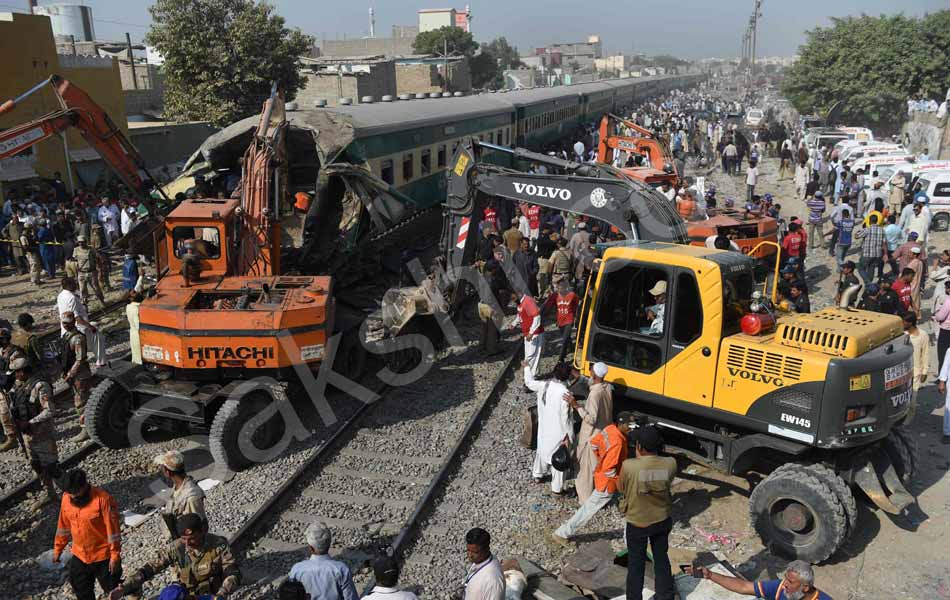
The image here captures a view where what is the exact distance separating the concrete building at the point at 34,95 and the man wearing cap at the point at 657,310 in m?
19.3

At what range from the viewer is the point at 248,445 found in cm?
816

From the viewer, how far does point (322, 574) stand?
4.83 m

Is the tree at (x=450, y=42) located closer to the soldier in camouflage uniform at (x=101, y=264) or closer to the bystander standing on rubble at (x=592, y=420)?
the soldier in camouflage uniform at (x=101, y=264)

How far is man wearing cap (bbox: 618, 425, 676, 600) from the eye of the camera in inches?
216

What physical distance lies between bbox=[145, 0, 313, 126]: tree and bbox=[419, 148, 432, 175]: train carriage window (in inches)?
486

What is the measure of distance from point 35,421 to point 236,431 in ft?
6.24

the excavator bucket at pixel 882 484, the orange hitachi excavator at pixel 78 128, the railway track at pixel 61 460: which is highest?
the orange hitachi excavator at pixel 78 128

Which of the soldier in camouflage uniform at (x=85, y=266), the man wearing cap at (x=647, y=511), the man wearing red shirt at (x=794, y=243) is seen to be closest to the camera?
the man wearing cap at (x=647, y=511)

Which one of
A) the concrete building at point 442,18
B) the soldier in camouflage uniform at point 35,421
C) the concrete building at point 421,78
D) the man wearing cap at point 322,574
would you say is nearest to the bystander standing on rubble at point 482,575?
the man wearing cap at point 322,574

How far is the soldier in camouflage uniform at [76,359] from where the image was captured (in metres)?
9.14

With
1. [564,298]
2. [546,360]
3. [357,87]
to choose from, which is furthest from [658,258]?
[357,87]

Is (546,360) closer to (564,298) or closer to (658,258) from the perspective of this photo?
(564,298)

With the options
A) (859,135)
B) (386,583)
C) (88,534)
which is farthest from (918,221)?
(859,135)

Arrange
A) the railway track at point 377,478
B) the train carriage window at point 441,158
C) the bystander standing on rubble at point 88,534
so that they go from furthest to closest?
the train carriage window at point 441,158 < the railway track at point 377,478 < the bystander standing on rubble at point 88,534
